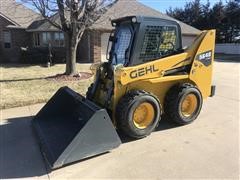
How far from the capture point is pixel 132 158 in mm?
4711

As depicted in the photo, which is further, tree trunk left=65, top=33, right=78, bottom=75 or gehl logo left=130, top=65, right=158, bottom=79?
tree trunk left=65, top=33, right=78, bottom=75

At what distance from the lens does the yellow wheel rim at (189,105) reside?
621 cm

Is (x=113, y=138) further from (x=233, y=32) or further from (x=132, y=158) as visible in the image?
(x=233, y=32)

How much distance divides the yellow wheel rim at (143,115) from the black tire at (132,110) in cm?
4

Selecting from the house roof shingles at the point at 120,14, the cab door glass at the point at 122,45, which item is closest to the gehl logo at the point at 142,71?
the cab door glass at the point at 122,45

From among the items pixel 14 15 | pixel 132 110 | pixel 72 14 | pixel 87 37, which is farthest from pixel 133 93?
pixel 14 15

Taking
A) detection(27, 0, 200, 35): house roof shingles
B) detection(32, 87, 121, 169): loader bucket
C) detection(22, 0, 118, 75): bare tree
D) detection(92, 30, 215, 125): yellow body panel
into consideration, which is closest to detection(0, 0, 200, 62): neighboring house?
detection(27, 0, 200, 35): house roof shingles

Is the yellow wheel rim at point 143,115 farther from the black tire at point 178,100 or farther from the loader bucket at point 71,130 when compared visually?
the loader bucket at point 71,130

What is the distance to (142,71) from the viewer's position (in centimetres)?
546

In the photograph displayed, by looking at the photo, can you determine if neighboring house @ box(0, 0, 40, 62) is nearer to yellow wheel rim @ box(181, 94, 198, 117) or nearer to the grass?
the grass

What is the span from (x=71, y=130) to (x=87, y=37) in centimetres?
1565

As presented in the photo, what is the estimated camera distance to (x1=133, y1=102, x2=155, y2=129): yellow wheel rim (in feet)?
18.0

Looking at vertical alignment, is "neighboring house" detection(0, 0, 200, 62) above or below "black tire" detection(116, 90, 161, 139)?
above

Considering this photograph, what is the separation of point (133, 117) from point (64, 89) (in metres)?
1.72
